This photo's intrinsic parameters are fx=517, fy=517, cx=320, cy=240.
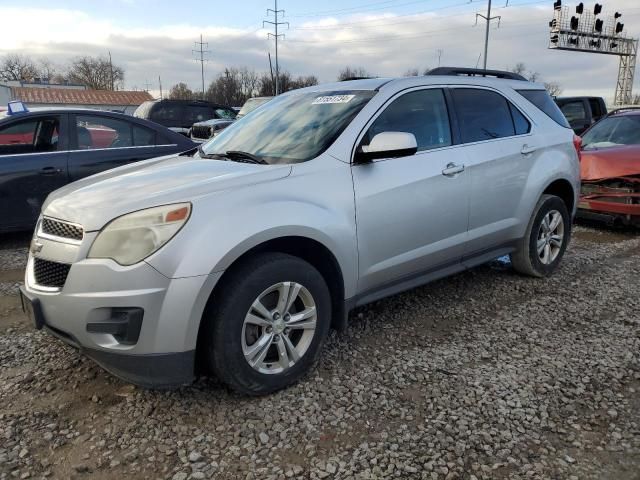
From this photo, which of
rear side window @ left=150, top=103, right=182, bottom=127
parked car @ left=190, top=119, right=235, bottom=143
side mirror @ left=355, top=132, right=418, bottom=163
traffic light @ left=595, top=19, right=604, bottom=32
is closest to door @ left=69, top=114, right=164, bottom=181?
side mirror @ left=355, top=132, right=418, bottom=163

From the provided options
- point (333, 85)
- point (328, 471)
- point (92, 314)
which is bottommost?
point (328, 471)

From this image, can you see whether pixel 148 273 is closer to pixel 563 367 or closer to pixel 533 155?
pixel 563 367

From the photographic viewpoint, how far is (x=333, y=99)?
3629 mm

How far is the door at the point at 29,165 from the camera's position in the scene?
5543mm

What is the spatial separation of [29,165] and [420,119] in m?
4.32

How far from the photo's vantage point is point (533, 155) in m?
4.44

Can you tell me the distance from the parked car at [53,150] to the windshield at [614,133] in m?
6.42

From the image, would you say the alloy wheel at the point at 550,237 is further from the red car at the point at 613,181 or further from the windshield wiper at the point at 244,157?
the windshield wiper at the point at 244,157

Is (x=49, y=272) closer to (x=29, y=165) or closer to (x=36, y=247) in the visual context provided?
(x=36, y=247)

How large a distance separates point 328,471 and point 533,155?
3.29 metres

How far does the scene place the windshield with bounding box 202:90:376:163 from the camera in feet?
10.7

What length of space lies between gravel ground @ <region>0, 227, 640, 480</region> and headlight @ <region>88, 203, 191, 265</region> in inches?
35.1

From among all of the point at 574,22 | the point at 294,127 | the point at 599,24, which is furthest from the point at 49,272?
the point at 599,24

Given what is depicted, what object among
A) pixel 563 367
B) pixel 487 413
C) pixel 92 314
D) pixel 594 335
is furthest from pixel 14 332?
pixel 594 335
